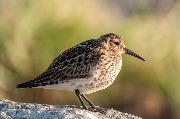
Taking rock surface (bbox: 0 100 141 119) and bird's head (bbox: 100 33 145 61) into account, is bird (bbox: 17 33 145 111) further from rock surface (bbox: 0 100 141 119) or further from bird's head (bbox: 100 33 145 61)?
rock surface (bbox: 0 100 141 119)

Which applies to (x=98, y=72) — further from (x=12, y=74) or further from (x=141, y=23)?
(x=141, y=23)

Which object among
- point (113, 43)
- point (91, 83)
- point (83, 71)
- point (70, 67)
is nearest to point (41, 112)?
point (91, 83)

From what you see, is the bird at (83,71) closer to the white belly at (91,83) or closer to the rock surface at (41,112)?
the white belly at (91,83)

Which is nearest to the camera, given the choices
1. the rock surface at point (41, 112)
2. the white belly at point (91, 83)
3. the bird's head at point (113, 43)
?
the rock surface at point (41, 112)

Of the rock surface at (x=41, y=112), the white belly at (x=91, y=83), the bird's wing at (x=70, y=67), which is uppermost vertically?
the bird's wing at (x=70, y=67)

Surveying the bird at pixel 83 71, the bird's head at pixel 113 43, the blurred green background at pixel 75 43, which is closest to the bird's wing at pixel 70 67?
the bird at pixel 83 71

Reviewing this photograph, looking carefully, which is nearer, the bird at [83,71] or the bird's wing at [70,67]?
the bird at [83,71]

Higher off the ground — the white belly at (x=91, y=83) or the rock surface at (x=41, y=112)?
the white belly at (x=91, y=83)

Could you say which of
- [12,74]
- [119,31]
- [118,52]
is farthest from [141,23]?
[118,52]
